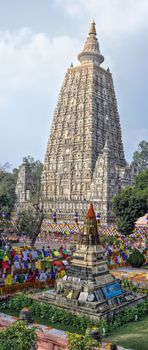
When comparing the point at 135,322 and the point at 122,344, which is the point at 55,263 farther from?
the point at 122,344

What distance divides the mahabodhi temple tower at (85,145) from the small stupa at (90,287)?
42.0m

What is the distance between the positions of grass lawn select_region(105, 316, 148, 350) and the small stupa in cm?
94

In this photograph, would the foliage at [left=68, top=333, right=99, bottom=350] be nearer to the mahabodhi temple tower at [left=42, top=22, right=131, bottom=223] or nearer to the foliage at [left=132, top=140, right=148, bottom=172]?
the mahabodhi temple tower at [left=42, top=22, right=131, bottom=223]

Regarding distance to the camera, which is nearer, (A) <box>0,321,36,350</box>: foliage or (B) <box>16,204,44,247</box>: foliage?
(A) <box>0,321,36,350</box>: foliage

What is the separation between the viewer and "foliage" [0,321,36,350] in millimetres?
7577

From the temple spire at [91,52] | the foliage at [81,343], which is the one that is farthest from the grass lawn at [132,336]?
the temple spire at [91,52]

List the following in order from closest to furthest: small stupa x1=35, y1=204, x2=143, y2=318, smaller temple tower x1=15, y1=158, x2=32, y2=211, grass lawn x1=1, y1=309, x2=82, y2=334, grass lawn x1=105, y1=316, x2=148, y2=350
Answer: grass lawn x1=105, y1=316, x2=148, y2=350, grass lawn x1=1, y1=309, x2=82, y2=334, small stupa x1=35, y1=204, x2=143, y2=318, smaller temple tower x1=15, y1=158, x2=32, y2=211

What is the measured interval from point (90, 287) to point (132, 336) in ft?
9.43

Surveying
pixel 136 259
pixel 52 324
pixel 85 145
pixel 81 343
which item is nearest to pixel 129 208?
pixel 136 259

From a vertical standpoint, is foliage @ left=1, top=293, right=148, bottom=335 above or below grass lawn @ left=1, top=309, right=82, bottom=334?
above

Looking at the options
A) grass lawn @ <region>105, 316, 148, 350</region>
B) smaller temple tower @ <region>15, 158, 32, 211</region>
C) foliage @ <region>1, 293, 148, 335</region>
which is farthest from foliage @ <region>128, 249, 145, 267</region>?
smaller temple tower @ <region>15, 158, 32, 211</region>

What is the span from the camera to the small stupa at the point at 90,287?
44.8 ft

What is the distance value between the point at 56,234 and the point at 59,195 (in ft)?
69.8

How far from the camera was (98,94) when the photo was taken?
67.3 m
